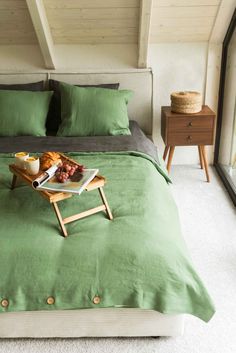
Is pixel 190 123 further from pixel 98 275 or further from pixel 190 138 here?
pixel 98 275

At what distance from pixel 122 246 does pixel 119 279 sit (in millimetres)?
141

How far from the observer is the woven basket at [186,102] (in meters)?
2.96

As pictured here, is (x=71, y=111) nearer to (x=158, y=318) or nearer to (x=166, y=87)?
(x=166, y=87)

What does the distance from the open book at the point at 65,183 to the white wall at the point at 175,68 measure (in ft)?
5.38

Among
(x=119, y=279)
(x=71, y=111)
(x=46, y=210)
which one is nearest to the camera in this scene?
(x=119, y=279)

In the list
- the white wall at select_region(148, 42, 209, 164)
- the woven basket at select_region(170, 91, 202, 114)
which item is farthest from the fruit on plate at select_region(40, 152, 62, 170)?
the white wall at select_region(148, 42, 209, 164)

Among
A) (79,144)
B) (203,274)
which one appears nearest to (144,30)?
(79,144)

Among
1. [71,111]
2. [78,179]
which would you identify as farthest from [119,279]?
[71,111]

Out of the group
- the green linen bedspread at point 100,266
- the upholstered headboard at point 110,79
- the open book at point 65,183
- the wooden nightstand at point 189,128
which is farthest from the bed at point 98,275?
the upholstered headboard at point 110,79

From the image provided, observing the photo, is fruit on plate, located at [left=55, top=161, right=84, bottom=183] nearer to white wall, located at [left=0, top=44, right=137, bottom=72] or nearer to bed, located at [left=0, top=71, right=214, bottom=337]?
bed, located at [left=0, top=71, right=214, bottom=337]

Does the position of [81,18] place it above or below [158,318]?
above

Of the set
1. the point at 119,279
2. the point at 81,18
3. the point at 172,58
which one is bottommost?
the point at 119,279

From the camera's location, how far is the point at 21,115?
9.45ft

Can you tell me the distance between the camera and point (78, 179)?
1861mm
